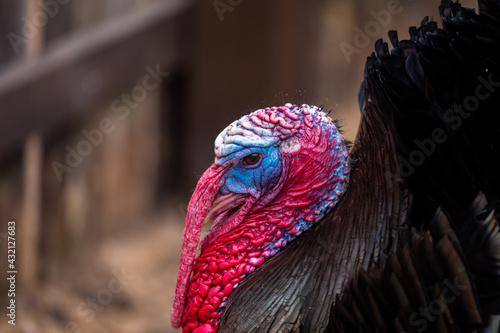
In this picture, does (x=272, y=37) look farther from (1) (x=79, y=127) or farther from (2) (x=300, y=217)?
(2) (x=300, y=217)

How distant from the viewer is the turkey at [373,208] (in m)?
1.54

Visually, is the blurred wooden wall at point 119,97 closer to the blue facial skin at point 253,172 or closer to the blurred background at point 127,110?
the blurred background at point 127,110

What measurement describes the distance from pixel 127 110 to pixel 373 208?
3139mm

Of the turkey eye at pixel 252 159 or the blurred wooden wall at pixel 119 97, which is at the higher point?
the blurred wooden wall at pixel 119 97

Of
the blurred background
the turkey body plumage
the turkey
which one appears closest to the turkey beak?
the turkey

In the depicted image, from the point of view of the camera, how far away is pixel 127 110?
4547 mm

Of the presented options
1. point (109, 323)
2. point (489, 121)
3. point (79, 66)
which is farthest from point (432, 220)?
point (79, 66)

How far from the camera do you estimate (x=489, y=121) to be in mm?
1659

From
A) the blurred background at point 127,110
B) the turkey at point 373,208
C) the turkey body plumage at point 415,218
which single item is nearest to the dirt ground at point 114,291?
the blurred background at point 127,110

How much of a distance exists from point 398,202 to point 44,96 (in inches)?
110

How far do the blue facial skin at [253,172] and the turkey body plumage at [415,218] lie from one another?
21cm

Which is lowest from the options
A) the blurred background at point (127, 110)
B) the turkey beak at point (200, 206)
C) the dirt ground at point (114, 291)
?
the turkey beak at point (200, 206)

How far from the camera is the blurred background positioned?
3785 mm

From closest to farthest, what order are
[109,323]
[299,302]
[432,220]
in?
[432,220], [299,302], [109,323]
